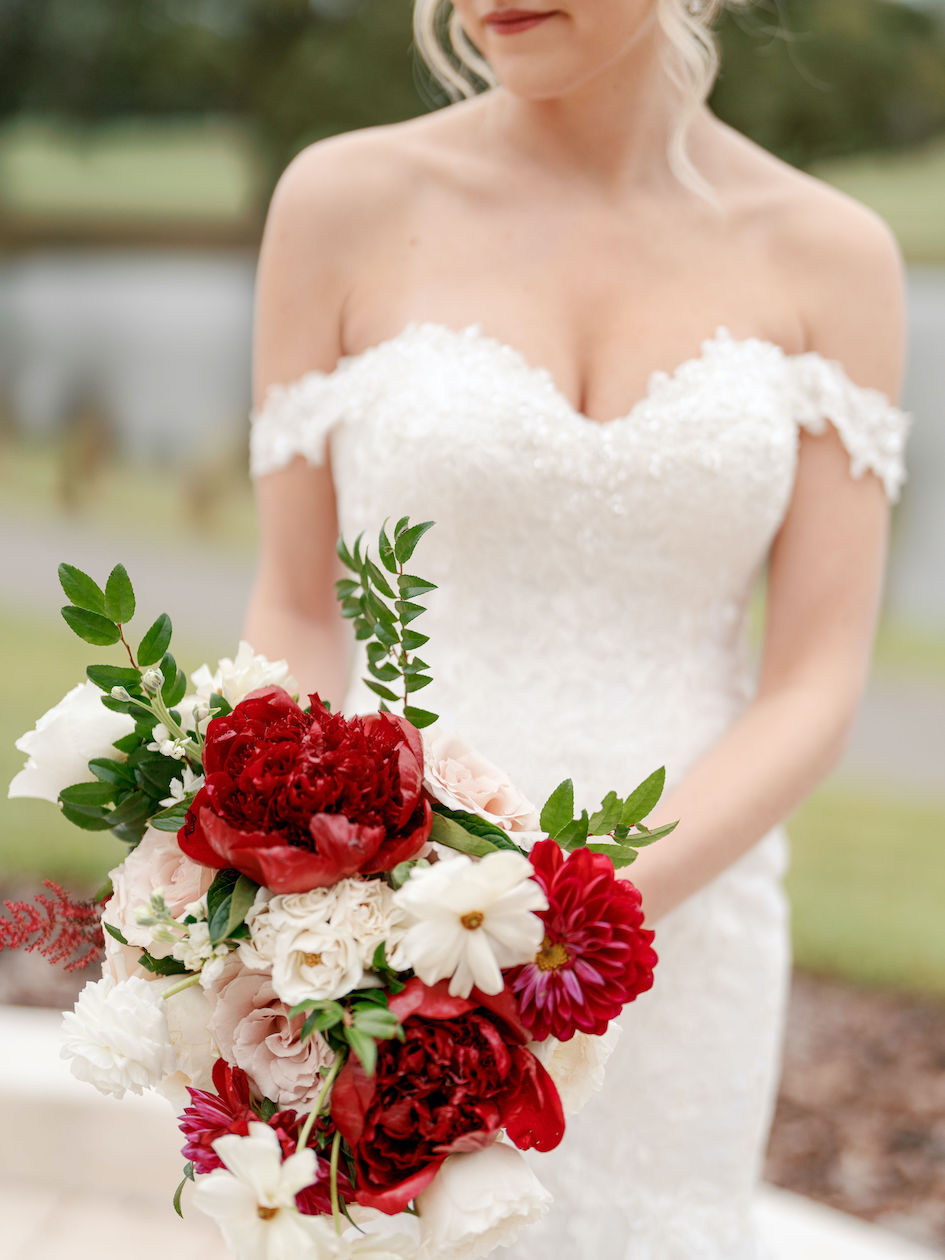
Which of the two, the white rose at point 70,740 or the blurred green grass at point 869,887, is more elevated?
the white rose at point 70,740

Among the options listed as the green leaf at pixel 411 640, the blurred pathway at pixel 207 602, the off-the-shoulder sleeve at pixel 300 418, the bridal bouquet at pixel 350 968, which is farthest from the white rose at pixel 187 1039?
the blurred pathway at pixel 207 602

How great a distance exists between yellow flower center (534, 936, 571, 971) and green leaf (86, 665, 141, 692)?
1.37ft

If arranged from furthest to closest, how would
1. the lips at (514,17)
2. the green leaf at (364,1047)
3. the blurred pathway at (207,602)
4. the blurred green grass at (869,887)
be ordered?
the blurred pathway at (207,602), the blurred green grass at (869,887), the lips at (514,17), the green leaf at (364,1047)

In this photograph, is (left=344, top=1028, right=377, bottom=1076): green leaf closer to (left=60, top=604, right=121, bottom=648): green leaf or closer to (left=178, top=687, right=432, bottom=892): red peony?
(left=178, top=687, right=432, bottom=892): red peony

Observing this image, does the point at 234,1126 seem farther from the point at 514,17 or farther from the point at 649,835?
the point at 514,17

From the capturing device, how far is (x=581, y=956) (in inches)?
41.3

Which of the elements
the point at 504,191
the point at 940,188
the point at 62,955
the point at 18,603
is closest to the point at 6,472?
the point at 18,603

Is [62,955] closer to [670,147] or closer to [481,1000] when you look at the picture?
[481,1000]

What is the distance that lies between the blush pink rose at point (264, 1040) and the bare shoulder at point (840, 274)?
132 cm

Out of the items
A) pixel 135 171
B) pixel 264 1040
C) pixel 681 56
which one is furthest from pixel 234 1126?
pixel 135 171

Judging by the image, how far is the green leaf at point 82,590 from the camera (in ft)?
3.83

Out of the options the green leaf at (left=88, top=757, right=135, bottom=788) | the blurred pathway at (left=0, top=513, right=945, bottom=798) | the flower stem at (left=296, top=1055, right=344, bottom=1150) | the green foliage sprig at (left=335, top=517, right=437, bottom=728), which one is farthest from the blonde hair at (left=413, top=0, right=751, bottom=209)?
the blurred pathway at (left=0, top=513, right=945, bottom=798)

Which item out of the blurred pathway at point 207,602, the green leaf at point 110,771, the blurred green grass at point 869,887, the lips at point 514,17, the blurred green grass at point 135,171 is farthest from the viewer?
the blurred green grass at point 135,171

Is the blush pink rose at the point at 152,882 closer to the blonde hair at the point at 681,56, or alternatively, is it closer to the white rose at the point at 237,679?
the white rose at the point at 237,679
